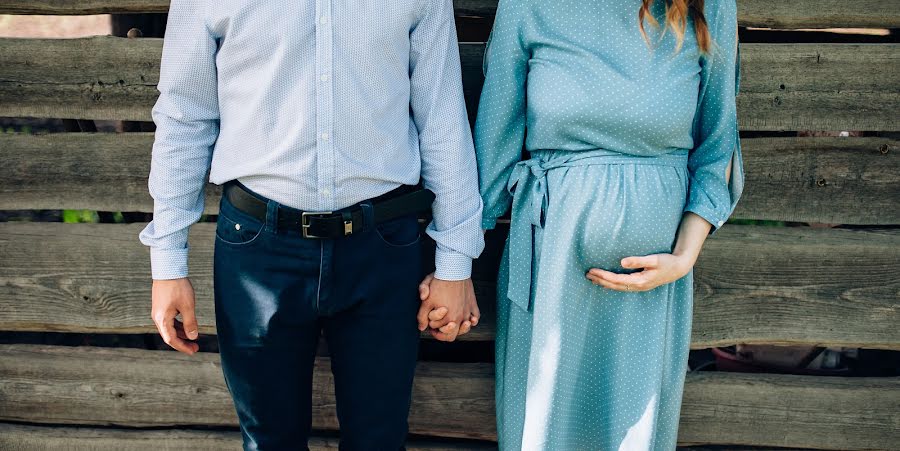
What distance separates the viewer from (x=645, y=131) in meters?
1.69

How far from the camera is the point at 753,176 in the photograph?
7.22 feet

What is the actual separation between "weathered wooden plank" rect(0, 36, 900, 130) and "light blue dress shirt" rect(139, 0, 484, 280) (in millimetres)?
415

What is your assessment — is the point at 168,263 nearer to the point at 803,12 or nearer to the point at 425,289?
the point at 425,289

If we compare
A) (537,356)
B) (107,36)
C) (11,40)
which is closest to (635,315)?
(537,356)

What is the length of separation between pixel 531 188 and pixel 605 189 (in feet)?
0.68

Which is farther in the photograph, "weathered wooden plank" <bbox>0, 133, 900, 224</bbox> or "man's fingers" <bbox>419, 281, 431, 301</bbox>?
"weathered wooden plank" <bbox>0, 133, 900, 224</bbox>

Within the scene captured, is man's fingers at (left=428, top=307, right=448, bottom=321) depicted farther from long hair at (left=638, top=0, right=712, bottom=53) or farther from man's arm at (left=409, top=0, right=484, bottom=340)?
long hair at (left=638, top=0, right=712, bottom=53)

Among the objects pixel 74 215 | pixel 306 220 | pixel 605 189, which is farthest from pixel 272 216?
pixel 74 215

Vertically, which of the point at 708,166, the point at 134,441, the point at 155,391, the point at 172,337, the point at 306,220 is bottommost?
the point at 134,441

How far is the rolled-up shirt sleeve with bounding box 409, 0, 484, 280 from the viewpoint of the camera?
171cm

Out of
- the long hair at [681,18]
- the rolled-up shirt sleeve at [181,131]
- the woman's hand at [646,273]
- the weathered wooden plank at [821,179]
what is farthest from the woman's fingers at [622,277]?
the rolled-up shirt sleeve at [181,131]

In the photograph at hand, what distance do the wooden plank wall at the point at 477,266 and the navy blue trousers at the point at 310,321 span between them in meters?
0.45

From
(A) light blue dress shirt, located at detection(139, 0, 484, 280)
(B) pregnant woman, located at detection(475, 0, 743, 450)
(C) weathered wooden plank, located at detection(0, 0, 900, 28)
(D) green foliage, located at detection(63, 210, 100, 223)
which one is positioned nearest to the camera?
(A) light blue dress shirt, located at detection(139, 0, 484, 280)

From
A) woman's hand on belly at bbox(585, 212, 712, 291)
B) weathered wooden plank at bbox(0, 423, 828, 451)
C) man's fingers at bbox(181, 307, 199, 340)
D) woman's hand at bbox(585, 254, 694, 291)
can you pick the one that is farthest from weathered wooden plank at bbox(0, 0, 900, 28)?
weathered wooden plank at bbox(0, 423, 828, 451)
